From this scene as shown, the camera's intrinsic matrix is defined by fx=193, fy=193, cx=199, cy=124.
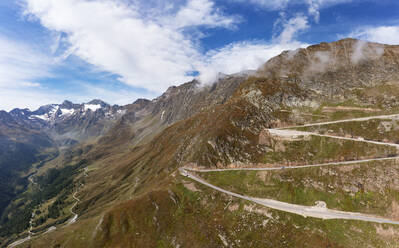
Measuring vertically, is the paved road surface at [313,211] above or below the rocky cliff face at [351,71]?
below

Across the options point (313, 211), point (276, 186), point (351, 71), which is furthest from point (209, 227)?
point (351, 71)

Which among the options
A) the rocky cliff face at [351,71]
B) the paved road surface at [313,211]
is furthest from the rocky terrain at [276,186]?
the paved road surface at [313,211]

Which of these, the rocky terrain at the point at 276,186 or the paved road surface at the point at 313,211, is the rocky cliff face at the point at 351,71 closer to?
the rocky terrain at the point at 276,186

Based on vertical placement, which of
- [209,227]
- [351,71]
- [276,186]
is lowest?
[209,227]

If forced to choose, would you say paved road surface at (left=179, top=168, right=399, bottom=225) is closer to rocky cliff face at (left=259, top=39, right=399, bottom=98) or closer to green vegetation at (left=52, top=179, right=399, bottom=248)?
green vegetation at (left=52, top=179, right=399, bottom=248)

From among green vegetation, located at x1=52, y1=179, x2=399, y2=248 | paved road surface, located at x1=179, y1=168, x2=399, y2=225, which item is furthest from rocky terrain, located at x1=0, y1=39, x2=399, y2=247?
paved road surface, located at x1=179, y1=168, x2=399, y2=225

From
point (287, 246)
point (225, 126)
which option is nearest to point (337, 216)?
point (287, 246)

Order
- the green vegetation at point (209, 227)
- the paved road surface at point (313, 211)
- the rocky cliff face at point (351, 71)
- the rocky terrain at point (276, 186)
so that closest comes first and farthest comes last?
the green vegetation at point (209, 227) < the paved road surface at point (313, 211) < the rocky terrain at point (276, 186) < the rocky cliff face at point (351, 71)

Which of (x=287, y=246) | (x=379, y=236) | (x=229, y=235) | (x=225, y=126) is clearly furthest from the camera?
(x=225, y=126)

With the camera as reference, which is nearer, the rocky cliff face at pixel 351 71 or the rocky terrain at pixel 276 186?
the rocky terrain at pixel 276 186

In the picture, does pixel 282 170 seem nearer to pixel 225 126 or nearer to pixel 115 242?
pixel 225 126

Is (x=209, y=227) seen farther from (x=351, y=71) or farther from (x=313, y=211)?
(x=351, y=71)
